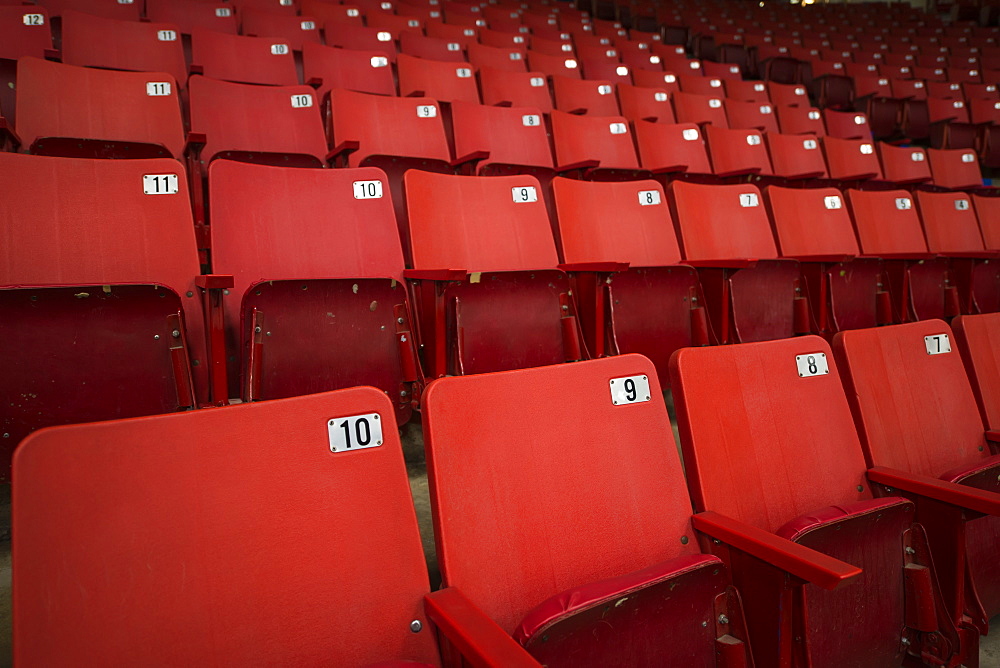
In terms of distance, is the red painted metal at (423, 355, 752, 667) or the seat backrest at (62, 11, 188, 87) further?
the seat backrest at (62, 11, 188, 87)

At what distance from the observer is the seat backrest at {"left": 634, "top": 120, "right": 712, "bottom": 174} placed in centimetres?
110

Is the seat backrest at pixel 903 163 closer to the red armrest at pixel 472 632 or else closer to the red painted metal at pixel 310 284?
the red painted metal at pixel 310 284

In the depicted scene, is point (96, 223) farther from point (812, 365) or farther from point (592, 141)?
point (592, 141)

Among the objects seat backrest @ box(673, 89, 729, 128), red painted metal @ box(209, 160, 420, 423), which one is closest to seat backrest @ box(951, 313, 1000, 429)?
red painted metal @ box(209, 160, 420, 423)

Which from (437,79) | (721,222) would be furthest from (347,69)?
(721,222)

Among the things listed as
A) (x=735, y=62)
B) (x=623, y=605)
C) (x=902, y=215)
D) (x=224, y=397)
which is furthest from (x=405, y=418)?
(x=735, y=62)

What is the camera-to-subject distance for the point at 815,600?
1.11 ft

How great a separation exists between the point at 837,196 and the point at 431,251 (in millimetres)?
663

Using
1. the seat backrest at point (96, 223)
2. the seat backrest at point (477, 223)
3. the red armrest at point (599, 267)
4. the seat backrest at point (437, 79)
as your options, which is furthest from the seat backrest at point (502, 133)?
the seat backrest at point (96, 223)

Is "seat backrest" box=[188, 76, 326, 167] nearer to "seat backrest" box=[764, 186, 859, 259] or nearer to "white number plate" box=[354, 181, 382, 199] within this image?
"white number plate" box=[354, 181, 382, 199]

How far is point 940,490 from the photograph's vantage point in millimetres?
382

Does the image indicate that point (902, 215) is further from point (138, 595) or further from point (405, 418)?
point (138, 595)

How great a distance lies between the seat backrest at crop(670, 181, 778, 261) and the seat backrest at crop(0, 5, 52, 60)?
2.91 ft

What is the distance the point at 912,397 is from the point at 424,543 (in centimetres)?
39
